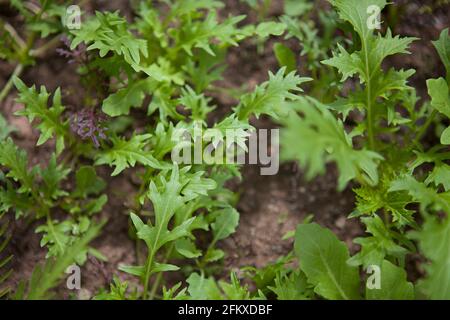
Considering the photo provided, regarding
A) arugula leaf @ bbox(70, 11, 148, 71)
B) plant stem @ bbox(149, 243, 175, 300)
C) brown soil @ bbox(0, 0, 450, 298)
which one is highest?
arugula leaf @ bbox(70, 11, 148, 71)

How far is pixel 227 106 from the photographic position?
2.81 meters

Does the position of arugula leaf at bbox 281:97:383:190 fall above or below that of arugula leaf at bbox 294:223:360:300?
above

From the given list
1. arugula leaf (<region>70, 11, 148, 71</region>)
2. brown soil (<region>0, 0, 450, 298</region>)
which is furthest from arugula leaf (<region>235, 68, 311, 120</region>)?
arugula leaf (<region>70, 11, 148, 71</region>)

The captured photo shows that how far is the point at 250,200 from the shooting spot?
2689mm

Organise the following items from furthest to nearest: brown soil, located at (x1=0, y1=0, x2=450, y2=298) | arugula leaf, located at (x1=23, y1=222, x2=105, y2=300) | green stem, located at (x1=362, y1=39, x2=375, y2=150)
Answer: brown soil, located at (x1=0, y1=0, x2=450, y2=298) → green stem, located at (x1=362, y1=39, x2=375, y2=150) → arugula leaf, located at (x1=23, y1=222, x2=105, y2=300)

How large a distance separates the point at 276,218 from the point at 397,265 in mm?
669

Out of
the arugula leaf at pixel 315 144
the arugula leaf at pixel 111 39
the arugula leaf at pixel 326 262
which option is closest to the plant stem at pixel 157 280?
the arugula leaf at pixel 326 262

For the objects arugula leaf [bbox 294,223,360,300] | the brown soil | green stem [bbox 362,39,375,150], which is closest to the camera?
arugula leaf [bbox 294,223,360,300]

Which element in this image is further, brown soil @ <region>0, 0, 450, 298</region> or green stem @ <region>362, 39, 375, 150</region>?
brown soil @ <region>0, 0, 450, 298</region>

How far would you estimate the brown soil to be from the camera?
2.51 m

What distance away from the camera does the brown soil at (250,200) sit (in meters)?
2.51

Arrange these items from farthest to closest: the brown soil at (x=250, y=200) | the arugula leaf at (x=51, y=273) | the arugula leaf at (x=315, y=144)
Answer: the brown soil at (x=250, y=200)
the arugula leaf at (x=51, y=273)
the arugula leaf at (x=315, y=144)

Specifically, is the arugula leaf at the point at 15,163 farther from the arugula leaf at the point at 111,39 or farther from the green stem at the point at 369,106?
the green stem at the point at 369,106

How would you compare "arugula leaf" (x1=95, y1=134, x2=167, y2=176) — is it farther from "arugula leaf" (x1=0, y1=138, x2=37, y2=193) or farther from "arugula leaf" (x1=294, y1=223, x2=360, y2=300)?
"arugula leaf" (x1=294, y1=223, x2=360, y2=300)
